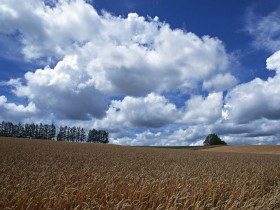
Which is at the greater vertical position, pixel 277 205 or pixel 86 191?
pixel 86 191

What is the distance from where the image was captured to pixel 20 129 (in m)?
164

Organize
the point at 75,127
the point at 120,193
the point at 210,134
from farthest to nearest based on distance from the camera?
the point at 75,127
the point at 210,134
the point at 120,193

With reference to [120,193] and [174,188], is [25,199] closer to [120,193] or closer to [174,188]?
[120,193]

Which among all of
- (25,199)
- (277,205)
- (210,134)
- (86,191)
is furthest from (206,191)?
(210,134)

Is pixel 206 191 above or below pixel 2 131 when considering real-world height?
below

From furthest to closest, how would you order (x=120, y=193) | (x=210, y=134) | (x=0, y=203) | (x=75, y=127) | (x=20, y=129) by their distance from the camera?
1. (x=75, y=127)
2. (x=20, y=129)
3. (x=210, y=134)
4. (x=120, y=193)
5. (x=0, y=203)

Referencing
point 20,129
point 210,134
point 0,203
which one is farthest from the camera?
point 20,129

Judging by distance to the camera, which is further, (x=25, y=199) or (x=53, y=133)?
(x=53, y=133)

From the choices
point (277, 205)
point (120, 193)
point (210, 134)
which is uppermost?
point (210, 134)

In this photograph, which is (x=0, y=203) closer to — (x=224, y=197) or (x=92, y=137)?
(x=224, y=197)

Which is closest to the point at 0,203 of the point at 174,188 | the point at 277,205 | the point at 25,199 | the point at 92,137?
the point at 25,199

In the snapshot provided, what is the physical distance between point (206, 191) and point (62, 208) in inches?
142

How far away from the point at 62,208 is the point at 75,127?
585 feet

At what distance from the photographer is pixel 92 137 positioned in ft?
558
